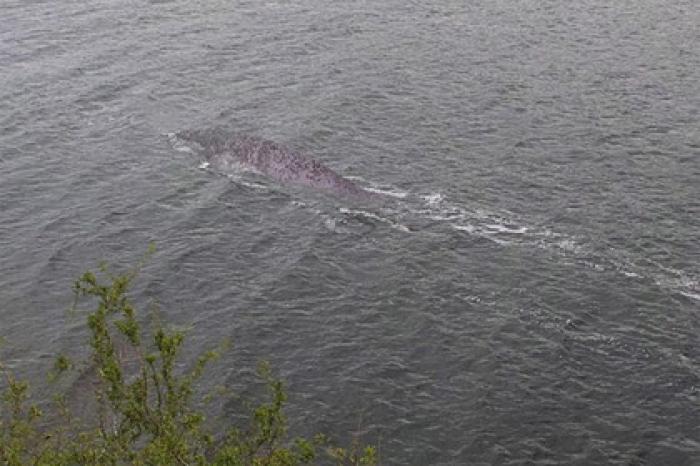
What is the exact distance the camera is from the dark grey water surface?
24.5 metres

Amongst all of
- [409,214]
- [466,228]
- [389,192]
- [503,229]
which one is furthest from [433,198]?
[503,229]

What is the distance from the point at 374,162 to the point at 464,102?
7.61 meters

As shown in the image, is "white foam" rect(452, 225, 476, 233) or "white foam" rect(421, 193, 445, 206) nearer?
"white foam" rect(452, 225, 476, 233)

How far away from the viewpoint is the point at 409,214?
111 ft

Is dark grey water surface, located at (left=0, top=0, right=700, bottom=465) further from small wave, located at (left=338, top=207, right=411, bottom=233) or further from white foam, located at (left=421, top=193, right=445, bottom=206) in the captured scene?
small wave, located at (left=338, top=207, right=411, bottom=233)

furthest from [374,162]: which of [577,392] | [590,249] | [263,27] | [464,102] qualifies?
[263,27]

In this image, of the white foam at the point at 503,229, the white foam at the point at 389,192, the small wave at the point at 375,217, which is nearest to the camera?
the white foam at the point at 503,229

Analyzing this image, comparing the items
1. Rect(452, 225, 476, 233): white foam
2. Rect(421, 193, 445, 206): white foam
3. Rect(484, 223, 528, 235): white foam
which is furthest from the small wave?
Rect(484, 223, 528, 235): white foam

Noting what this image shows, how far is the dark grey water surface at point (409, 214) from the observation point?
24469 mm

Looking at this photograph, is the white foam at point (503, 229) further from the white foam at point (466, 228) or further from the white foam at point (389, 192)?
the white foam at point (389, 192)

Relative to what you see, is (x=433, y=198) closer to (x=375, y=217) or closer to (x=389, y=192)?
(x=389, y=192)

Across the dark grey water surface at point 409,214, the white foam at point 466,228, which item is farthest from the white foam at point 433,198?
the white foam at point 466,228

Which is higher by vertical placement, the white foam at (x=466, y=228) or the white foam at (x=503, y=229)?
the white foam at (x=503, y=229)

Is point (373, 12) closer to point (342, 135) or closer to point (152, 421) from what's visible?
point (342, 135)
